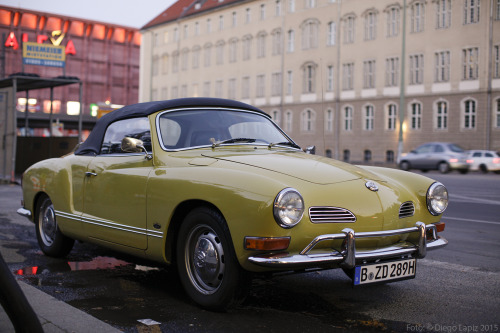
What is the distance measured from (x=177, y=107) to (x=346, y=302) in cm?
234

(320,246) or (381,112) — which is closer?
(320,246)

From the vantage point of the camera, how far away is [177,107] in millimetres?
5840

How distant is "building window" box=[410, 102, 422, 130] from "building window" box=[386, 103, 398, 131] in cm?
136

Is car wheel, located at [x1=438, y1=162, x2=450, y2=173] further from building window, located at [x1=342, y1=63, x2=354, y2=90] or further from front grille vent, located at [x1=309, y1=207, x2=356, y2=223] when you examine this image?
front grille vent, located at [x1=309, y1=207, x2=356, y2=223]

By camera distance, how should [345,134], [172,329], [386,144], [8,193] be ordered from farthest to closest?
[345,134], [386,144], [8,193], [172,329]

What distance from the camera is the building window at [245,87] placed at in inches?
2404

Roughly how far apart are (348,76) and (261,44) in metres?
11.7

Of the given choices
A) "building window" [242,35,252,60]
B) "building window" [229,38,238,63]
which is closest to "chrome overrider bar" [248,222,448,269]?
"building window" [242,35,252,60]

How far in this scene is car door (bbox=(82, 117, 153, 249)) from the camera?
17.7ft

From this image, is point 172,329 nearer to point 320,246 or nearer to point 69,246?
point 320,246

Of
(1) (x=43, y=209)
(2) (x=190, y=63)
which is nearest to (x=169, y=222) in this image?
(1) (x=43, y=209)

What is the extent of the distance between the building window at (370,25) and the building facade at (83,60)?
38.4 m

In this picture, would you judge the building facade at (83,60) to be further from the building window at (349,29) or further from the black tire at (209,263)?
the black tire at (209,263)

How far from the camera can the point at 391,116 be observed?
4825 centimetres
